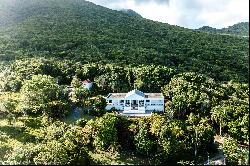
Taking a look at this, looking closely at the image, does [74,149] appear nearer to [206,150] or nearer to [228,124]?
[206,150]

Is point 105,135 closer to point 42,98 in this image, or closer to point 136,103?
point 136,103

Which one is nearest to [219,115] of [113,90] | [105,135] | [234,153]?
[234,153]

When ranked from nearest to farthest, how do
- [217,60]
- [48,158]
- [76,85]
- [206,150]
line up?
[48,158], [206,150], [76,85], [217,60]

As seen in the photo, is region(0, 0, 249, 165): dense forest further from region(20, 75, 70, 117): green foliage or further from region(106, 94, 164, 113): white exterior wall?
region(106, 94, 164, 113): white exterior wall

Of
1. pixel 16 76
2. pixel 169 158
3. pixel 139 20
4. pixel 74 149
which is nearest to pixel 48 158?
pixel 74 149

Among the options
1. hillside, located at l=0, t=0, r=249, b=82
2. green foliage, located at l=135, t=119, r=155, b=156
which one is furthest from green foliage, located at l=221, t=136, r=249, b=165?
hillside, located at l=0, t=0, r=249, b=82

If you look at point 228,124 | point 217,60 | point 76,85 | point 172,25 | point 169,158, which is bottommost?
point 169,158
